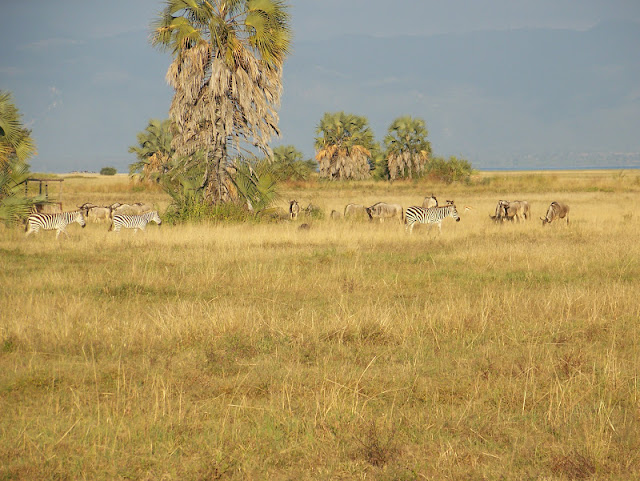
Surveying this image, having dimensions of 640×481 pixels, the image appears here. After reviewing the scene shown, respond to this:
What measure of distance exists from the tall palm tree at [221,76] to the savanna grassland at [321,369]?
8832 mm

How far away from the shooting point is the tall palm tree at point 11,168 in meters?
17.6

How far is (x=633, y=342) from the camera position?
24.1 ft

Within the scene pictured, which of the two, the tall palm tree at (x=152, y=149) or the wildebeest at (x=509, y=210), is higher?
the tall palm tree at (x=152, y=149)

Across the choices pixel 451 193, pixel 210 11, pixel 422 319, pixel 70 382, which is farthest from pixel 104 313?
pixel 451 193

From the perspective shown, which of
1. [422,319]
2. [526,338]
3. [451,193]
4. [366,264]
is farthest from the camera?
[451,193]

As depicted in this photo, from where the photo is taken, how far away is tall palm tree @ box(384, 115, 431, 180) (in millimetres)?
63406

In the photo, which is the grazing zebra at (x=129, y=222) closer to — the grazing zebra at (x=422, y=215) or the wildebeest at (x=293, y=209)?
the wildebeest at (x=293, y=209)

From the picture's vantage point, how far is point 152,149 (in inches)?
2061

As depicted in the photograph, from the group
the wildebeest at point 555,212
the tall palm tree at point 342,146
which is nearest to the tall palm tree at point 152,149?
the tall palm tree at point 342,146

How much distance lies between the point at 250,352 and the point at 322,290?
3640 mm

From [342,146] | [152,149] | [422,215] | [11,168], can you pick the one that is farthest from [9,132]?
[342,146]

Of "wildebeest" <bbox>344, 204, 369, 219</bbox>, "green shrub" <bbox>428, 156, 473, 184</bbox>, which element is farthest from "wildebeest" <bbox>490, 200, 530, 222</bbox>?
"green shrub" <bbox>428, 156, 473, 184</bbox>

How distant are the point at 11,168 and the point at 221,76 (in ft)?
23.7

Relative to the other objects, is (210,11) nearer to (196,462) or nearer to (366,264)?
(366,264)
